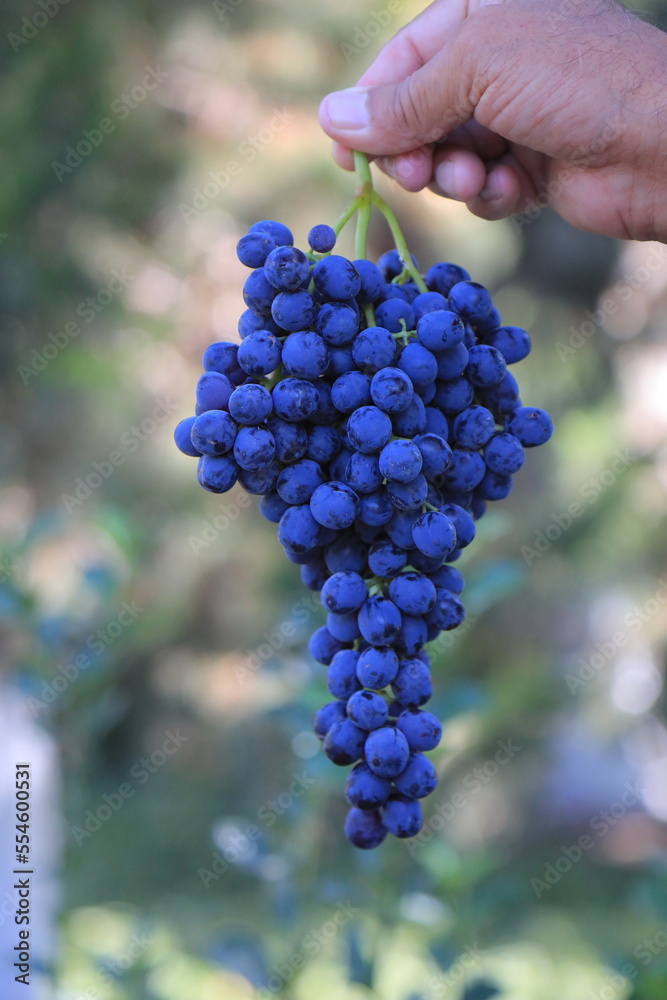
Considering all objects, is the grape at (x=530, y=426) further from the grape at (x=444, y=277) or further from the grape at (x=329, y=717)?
the grape at (x=329, y=717)

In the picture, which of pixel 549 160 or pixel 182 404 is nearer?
pixel 549 160

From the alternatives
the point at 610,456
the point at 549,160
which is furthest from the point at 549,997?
the point at 549,160

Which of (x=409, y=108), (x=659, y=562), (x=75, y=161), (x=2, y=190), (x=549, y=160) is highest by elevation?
(x=75, y=161)

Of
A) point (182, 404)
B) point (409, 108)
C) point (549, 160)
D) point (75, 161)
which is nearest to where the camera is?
point (409, 108)

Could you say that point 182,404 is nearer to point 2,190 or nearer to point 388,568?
point 2,190

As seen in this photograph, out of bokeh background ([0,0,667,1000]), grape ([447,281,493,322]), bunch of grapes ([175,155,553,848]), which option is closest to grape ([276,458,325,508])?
bunch of grapes ([175,155,553,848])

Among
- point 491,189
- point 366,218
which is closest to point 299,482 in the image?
point 366,218

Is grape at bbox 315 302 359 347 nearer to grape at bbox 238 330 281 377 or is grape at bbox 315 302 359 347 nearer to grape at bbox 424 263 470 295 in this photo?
grape at bbox 238 330 281 377
